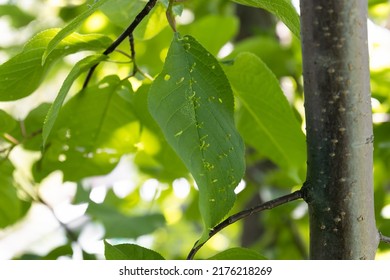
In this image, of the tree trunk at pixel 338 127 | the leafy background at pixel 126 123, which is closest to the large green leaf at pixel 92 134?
the leafy background at pixel 126 123

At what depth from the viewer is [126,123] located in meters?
0.59

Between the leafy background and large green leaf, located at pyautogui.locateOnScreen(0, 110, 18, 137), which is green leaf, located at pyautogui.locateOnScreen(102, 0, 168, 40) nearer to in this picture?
the leafy background

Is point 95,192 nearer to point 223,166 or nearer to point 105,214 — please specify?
point 105,214

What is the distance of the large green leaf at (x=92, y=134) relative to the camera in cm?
56

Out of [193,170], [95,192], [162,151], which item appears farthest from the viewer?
[95,192]

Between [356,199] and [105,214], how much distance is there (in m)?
0.46

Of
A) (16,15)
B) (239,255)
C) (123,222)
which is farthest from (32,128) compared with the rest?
(16,15)

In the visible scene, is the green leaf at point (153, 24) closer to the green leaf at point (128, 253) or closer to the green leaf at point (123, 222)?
the green leaf at point (128, 253)

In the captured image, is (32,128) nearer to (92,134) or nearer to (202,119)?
(92,134)

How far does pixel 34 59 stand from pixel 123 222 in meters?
0.35

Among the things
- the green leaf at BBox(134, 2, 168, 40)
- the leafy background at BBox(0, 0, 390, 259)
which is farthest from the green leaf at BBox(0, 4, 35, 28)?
Result: the green leaf at BBox(134, 2, 168, 40)

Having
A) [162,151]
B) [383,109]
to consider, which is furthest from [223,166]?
[383,109]

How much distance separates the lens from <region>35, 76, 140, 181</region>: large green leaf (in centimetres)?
56

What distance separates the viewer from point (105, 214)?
31.3 inches
